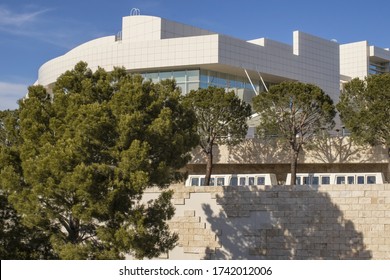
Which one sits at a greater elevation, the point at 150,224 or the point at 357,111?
the point at 357,111

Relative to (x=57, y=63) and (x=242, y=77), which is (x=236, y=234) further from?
(x=57, y=63)

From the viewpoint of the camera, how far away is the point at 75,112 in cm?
1941

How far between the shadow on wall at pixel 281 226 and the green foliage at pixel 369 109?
10770mm

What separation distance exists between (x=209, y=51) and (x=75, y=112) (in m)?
27.1

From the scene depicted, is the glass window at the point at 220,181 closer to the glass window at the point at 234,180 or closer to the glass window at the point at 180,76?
the glass window at the point at 234,180

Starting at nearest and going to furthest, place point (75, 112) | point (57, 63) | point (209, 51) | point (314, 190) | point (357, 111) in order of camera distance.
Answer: point (75, 112) → point (314, 190) → point (357, 111) → point (209, 51) → point (57, 63)

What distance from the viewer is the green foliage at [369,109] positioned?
33.8 metres

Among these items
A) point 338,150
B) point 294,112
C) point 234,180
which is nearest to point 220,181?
point 234,180

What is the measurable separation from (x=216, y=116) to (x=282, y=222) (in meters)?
12.5

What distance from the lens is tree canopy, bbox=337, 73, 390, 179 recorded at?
33812 mm

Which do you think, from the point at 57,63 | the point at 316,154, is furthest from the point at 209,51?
the point at 57,63

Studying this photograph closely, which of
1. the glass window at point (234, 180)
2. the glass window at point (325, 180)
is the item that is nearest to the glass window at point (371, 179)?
the glass window at point (325, 180)

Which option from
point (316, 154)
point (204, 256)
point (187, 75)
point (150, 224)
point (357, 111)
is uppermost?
point (187, 75)

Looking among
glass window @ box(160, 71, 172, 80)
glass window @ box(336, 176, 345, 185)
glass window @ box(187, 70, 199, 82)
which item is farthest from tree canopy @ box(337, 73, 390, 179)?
glass window @ box(160, 71, 172, 80)
